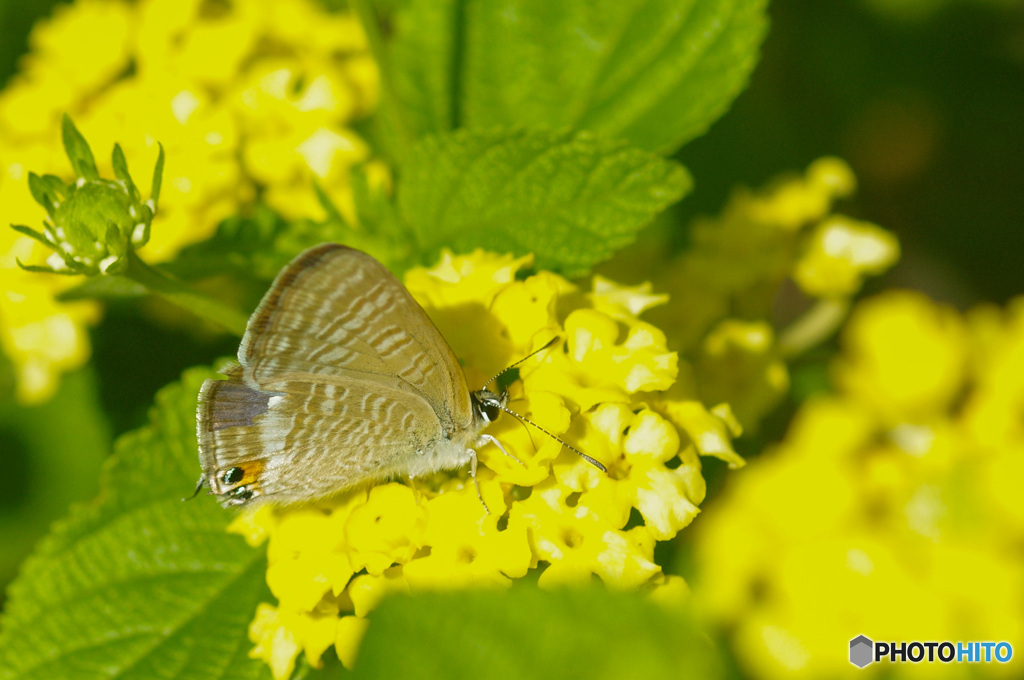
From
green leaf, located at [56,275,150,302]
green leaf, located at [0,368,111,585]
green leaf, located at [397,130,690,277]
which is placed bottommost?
green leaf, located at [0,368,111,585]

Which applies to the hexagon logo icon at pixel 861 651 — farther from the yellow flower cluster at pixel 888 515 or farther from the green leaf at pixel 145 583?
the green leaf at pixel 145 583

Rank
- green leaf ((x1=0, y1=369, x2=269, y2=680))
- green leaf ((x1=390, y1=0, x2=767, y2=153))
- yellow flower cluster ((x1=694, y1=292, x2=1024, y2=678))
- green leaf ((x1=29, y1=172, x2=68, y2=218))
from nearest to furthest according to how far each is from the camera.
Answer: green leaf ((x1=29, y1=172, x2=68, y2=218)), green leaf ((x1=0, y1=369, x2=269, y2=680)), green leaf ((x1=390, y1=0, x2=767, y2=153)), yellow flower cluster ((x1=694, y1=292, x2=1024, y2=678))

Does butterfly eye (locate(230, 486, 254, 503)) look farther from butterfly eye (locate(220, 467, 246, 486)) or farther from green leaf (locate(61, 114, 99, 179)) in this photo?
green leaf (locate(61, 114, 99, 179))

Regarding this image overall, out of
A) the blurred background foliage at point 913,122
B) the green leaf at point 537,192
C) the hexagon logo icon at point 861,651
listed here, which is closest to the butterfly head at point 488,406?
the green leaf at point 537,192

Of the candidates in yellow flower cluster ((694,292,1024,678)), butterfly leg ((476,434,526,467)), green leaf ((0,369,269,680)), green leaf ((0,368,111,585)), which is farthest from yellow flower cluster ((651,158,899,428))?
green leaf ((0,368,111,585))

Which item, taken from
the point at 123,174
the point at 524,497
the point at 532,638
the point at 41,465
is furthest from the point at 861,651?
the point at 41,465

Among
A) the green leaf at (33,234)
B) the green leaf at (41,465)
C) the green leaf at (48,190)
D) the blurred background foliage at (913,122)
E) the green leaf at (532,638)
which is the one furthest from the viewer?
the blurred background foliage at (913,122)

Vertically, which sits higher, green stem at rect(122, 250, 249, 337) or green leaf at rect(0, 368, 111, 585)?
green stem at rect(122, 250, 249, 337)
